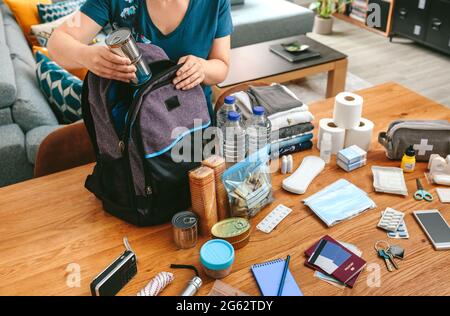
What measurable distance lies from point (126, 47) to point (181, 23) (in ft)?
1.04

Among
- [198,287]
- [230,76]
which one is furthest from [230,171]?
[230,76]

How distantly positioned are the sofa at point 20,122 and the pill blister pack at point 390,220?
4.57ft

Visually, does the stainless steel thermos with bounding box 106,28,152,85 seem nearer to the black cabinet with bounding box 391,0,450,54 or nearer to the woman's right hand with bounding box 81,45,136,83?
the woman's right hand with bounding box 81,45,136,83

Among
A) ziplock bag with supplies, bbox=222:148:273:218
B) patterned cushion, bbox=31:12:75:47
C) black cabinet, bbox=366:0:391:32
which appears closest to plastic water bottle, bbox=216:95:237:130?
ziplock bag with supplies, bbox=222:148:273:218

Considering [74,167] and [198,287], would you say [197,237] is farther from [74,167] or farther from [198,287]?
[74,167]

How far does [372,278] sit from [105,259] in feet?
2.10

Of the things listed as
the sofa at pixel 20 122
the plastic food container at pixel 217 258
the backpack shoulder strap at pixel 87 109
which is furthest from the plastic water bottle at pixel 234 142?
the sofa at pixel 20 122

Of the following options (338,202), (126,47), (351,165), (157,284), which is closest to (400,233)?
(338,202)

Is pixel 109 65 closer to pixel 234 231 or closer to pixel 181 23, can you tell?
pixel 181 23

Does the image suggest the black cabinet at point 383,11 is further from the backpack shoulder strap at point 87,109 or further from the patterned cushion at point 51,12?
the backpack shoulder strap at point 87,109

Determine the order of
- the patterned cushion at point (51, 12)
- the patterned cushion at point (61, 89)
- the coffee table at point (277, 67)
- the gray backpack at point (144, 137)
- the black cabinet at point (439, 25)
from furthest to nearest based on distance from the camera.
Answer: the black cabinet at point (439, 25) < the patterned cushion at point (51, 12) < the coffee table at point (277, 67) < the patterned cushion at point (61, 89) < the gray backpack at point (144, 137)

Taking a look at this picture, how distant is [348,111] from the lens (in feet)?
4.46

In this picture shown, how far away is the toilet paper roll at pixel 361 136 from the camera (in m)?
1.39

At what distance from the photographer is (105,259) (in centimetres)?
106
